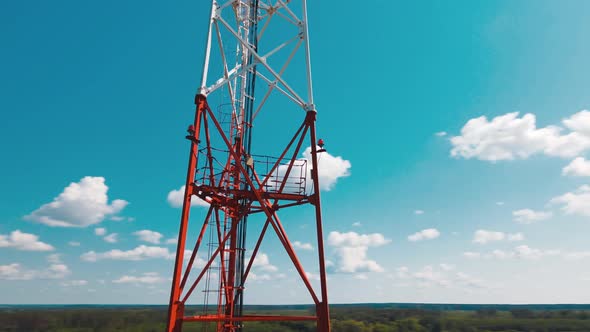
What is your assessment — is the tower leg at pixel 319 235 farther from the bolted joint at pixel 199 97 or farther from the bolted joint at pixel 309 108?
the bolted joint at pixel 199 97

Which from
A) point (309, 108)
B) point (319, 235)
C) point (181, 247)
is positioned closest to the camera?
point (181, 247)

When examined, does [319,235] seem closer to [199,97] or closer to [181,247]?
[181,247]

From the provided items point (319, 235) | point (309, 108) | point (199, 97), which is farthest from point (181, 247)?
point (309, 108)

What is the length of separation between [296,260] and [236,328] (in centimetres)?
620

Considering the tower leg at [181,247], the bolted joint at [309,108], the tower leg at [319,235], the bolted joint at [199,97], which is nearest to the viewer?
the tower leg at [181,247]

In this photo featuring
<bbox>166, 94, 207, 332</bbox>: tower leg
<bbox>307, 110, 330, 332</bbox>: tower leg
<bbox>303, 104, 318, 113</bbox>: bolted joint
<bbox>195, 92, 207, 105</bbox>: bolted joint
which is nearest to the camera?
<bbox>166, 94, 207, 332</bbox>: tower leg

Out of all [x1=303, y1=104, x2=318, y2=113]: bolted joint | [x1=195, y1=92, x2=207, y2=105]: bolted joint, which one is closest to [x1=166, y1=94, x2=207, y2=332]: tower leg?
[x1=195, y1=92, x2=207, y2=105]: bolted joint

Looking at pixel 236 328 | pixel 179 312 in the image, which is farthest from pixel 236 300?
pixel 179 312

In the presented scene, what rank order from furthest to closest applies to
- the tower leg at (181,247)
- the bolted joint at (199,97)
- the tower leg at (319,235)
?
the bolted joint at (199,97), the tower leg at (319,235), the tower leg at (181,247)

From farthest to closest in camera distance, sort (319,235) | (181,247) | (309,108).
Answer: (309,108) < (319,235) < (181,247)

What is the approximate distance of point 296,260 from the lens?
669 inches

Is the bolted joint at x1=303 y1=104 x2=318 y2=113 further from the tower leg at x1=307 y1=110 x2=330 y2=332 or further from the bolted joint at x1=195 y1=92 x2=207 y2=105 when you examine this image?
the bolted joint at x1=195 y1=92 x2=207 y2=105

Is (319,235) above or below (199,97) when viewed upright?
below

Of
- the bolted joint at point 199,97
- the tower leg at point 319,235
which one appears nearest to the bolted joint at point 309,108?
the tower leg at point 319,235
